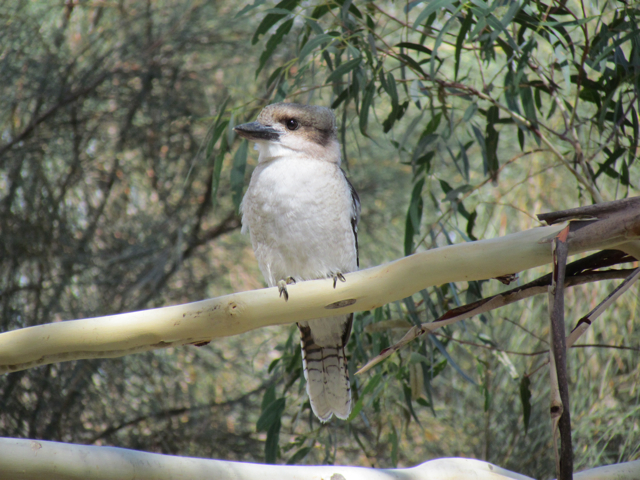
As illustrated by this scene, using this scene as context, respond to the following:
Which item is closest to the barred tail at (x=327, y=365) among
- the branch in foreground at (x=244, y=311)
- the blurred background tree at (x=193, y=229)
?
the blurred background tree at (x=193, y=229)

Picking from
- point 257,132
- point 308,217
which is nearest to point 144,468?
point 308,217

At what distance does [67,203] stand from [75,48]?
0.75 m

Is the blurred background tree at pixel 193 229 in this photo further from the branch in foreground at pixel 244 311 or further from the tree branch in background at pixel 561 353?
the tree branch in background at pixel 561 353

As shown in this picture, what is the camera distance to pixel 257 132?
5.78ft

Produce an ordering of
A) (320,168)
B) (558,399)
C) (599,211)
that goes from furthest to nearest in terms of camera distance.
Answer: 1. (320,168)
2. (599,211)
3. (558,399)

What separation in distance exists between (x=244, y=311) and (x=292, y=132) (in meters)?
0.90

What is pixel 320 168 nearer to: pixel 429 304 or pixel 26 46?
pixel 429 304

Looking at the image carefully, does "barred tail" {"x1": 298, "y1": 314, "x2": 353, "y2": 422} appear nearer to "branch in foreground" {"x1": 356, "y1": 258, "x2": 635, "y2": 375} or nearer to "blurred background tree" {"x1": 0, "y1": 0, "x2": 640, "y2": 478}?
"blurred background tree" {"x1": 0, "y1": 0, "x2": 640, "y2": 478}

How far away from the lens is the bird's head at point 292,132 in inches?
71.2

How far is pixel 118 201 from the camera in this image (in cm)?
306

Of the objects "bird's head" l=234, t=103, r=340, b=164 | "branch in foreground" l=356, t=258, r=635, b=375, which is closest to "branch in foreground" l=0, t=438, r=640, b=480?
"branch in foreground" l=356, t=258, r=635, b=375

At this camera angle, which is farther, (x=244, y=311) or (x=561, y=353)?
(x=244, y=311)

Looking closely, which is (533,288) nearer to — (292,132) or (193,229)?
(292,132)

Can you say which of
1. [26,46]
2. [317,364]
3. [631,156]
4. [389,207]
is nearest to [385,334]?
[317,364]
